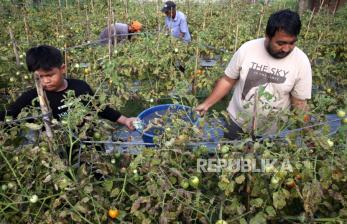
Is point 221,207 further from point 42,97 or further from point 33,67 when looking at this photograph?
point 33,67

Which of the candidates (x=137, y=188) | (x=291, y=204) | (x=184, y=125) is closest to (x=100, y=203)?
(x=137, y=188)

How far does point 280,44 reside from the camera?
1741 mm

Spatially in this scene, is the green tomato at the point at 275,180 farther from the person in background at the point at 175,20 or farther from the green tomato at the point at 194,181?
the person in background at the point at 175,20

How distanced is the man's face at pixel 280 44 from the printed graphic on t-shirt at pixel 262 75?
9 cm

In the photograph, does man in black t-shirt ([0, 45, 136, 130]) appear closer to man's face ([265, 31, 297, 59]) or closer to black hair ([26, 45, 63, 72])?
black hair ([26, 45, 63, 72])

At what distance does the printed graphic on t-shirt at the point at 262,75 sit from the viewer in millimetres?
1867

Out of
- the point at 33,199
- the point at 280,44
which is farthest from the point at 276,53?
the point at 33,199

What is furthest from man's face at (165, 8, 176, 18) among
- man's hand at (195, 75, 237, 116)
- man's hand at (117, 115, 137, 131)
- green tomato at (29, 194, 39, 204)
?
green tomato at (29, 194, 39, 204)

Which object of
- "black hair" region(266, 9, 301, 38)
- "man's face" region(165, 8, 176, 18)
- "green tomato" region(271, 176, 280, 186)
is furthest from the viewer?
"man's face" region(165, 8, 176, 18)

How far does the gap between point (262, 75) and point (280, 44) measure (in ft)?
0.76

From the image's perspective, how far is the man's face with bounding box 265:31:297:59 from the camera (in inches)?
66.6

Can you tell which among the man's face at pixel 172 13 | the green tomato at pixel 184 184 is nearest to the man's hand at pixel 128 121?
the green tomato at pixel 184 184

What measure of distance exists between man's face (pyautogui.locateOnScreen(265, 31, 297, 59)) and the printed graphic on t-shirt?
9 cm

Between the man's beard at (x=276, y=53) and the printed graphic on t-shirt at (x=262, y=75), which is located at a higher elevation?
the man's beard at (x=276, y=53)
